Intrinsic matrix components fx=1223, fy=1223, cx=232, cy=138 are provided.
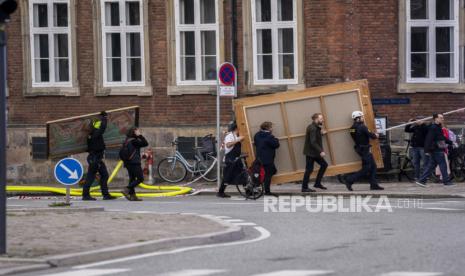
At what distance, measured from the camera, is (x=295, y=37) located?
Result: 31438 mm

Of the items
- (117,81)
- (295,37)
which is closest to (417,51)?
(295,37)

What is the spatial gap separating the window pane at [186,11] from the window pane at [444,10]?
21.2 ft

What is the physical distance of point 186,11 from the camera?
32.5 meters

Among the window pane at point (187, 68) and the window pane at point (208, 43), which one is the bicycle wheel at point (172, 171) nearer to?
the window pane at point (187, 68)

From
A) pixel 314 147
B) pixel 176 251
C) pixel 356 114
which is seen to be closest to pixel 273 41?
pixel 356 114

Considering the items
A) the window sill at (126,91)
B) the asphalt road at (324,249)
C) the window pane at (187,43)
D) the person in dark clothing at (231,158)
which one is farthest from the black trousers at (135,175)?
the window pane at (187,43)

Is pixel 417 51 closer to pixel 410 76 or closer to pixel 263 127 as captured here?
pixel 410 76

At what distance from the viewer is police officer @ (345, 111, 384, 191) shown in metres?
26.8

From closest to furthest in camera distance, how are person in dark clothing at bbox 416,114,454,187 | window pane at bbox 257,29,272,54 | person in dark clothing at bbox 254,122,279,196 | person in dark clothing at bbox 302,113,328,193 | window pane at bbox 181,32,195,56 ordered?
person in dark clothing at bbox 254,122,279,196 < person in dark clothing at bbox 302,113,328,193 < person in dark clothing at bbox 416,114,454,187 < window pane at bbox 257,29,272,54 < window pane at bbox 181,32,195,56

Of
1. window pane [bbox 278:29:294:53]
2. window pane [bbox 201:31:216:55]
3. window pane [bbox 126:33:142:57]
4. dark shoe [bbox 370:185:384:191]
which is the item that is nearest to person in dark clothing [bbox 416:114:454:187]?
dark shoe [bbox 370:185:384:191]

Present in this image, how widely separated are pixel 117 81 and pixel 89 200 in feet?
24.9

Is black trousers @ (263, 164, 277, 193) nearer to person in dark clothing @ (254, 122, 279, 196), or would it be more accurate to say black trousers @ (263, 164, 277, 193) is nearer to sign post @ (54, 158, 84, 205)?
person in dark clothing @ (254, 122, 279, 196)

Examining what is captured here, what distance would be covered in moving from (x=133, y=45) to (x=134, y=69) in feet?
2.12

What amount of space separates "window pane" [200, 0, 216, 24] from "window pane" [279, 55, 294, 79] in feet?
7.08
